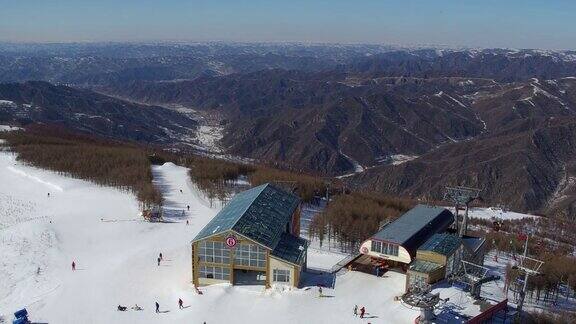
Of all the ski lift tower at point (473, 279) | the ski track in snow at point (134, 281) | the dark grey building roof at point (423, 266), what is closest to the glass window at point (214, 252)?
the ski track in snow at point (134, 281)

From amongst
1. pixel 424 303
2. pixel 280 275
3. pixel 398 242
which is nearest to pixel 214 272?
pixel 280 275

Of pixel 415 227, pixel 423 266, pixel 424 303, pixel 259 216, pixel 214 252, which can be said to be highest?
pixel 259 216

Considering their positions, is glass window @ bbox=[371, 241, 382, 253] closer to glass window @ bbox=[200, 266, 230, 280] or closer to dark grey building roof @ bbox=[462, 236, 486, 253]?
dark grey building roof @ bbox=[462, 236, 486, 253]

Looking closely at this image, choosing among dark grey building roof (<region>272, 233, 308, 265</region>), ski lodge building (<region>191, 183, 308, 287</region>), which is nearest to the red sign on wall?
ski lodge building (<region>191, 183, 308, 287</region>)

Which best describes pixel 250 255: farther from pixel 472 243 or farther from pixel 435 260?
pixel 472 243

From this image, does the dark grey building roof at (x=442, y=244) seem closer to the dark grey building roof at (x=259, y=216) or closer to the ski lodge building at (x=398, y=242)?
the ski lodge building at (x=398, y=242)
